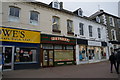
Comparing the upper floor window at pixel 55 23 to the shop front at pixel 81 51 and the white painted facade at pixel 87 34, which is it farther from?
the shop front at pixel 81 51

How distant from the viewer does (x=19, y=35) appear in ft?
31.0

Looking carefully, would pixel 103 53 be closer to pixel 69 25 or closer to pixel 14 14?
pixel 69 25

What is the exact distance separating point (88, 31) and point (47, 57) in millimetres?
8340

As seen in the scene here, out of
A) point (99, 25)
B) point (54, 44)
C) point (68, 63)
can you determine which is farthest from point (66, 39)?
point (99, 25)

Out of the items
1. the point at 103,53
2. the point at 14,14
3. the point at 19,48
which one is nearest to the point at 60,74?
the point at 19,48

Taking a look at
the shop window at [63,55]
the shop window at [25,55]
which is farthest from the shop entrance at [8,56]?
the shop window at [63,55]

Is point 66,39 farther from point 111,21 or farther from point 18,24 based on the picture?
point 111,21

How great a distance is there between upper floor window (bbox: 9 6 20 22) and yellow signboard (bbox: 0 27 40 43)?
1222 millimetres

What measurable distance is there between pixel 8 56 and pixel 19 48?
1.17m

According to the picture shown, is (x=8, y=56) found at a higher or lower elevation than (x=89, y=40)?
lower

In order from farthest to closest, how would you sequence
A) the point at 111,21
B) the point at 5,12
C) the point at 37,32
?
the point at 111,21
the point at 37,32
the point at 5,12

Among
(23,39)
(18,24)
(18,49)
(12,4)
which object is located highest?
(12,4)

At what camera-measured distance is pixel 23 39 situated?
9633mm

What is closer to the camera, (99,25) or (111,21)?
(99,25)
